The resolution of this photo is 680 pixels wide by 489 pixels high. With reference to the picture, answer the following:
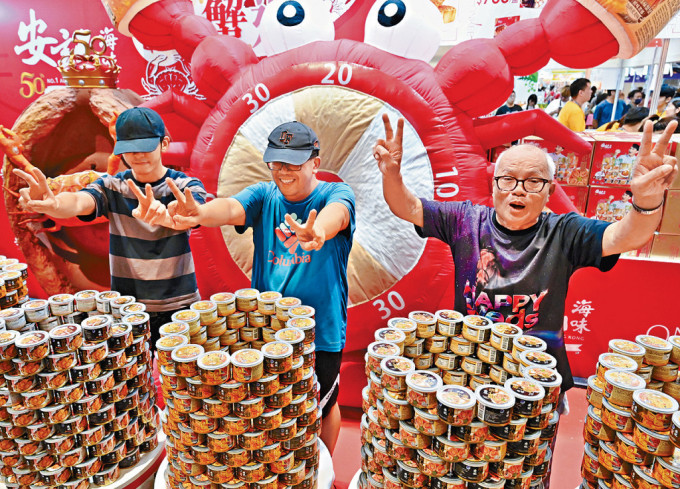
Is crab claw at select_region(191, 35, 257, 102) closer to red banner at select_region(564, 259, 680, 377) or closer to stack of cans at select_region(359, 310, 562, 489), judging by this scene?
stack of cans at select_region(359, 310, 562, 489)

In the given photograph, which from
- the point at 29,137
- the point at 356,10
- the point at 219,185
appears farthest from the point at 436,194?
the point at 29,137

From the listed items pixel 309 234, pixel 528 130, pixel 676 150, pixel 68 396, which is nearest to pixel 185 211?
pixel 309 234

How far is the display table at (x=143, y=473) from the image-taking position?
1.85 metres

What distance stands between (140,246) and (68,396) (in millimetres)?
864

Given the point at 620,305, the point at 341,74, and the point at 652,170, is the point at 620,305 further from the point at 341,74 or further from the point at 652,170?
the point at 341,74

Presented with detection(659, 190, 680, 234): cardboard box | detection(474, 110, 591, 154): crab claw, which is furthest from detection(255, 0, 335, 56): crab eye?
detection(659, 190, 680, 234): cardboard box

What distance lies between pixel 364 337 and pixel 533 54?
1.99m

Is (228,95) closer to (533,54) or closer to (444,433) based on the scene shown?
(533,54)

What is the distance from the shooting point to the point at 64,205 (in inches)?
85.2

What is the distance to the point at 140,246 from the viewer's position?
2.34 metres

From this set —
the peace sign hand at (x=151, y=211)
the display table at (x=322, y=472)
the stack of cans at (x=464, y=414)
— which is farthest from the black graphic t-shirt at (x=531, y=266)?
the peace sign hand at (x=151, y=211)

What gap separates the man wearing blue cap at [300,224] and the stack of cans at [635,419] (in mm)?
1055

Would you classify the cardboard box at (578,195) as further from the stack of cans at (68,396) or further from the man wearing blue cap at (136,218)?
the stack of cans at (68,396)

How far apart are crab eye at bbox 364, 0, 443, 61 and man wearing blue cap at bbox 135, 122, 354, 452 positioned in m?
1.15
